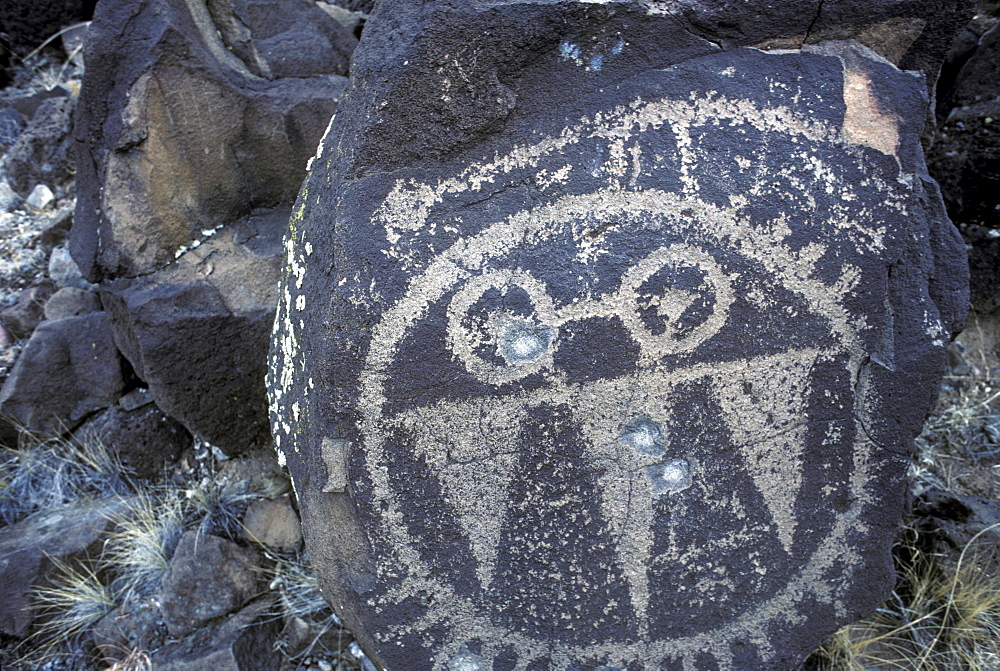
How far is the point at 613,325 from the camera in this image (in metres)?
1.32

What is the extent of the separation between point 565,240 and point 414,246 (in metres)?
0.27

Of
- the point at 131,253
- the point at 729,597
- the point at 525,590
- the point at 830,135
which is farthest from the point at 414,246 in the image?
the point at 131,253

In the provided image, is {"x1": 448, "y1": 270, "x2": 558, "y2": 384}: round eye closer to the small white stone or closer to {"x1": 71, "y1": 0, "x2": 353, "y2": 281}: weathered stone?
{"x1": 71, "y1": 0, "x2": 353, "y2": 281}: weathered stone

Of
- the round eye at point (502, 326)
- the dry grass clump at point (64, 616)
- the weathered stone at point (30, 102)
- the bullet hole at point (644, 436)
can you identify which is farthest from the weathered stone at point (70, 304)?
the bullet hole at point (644, 436)

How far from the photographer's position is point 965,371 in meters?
2.24

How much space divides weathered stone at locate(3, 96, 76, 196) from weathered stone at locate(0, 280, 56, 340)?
54cm

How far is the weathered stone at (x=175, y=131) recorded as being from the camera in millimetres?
1884

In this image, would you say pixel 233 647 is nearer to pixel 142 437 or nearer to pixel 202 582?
pixel 202 582

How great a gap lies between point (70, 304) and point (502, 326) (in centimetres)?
170

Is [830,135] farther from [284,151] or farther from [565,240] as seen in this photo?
[284,151]

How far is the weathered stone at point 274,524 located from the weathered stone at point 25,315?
106 cm

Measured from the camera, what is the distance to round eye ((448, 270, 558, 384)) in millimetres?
1304

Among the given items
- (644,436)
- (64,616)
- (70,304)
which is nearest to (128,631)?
(64,616)

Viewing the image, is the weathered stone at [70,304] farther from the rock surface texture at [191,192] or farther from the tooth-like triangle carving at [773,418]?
the tooth-like triangle carving at [773,418]
